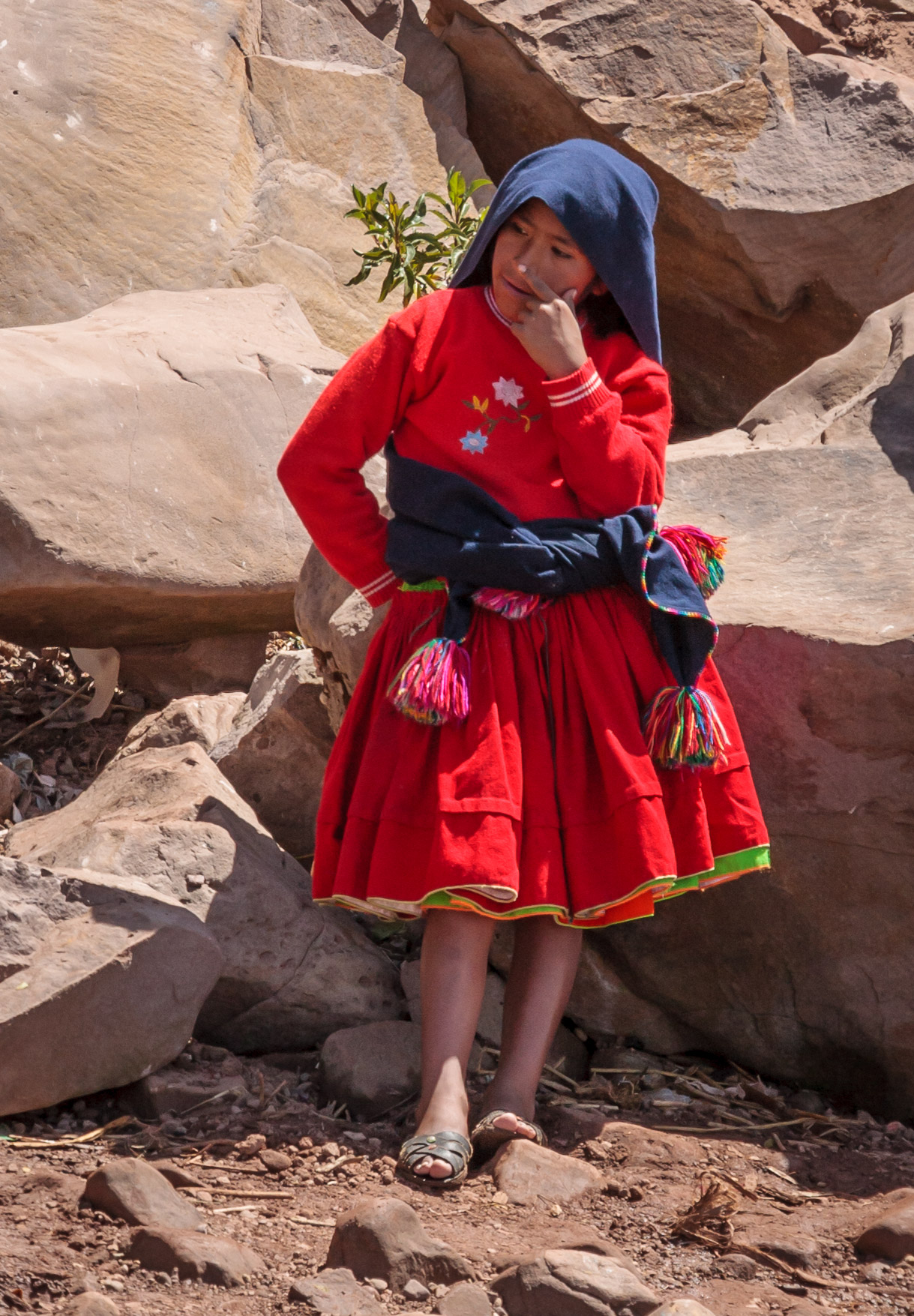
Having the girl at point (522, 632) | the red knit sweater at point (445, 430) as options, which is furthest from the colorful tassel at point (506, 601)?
the red knit sweater at point (445, 430)

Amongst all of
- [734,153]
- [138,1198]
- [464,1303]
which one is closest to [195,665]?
[138,1198]

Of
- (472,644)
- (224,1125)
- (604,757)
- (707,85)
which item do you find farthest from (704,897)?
(707,85)

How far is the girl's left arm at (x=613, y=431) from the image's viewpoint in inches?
92.7

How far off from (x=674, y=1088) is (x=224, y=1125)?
37.6 inches

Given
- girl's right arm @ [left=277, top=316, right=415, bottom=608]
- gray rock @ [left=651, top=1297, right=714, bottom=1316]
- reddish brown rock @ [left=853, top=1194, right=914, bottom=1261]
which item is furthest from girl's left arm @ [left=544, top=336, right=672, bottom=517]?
gray rock @ [left=651, top=1297, right=714, bottom=1316]

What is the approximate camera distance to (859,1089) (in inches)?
108

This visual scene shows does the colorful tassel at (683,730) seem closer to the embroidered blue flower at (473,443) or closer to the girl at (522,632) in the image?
the girl at (522,632)

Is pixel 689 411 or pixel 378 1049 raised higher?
pixel 689 411

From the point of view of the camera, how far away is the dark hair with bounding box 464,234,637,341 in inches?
101

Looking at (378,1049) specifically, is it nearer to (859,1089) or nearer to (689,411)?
(859,1089)

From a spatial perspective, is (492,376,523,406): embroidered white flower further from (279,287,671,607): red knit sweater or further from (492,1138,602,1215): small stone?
(492,1138,602,1215): small stone

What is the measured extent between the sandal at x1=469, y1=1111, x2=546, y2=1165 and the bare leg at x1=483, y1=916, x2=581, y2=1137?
0.04 m

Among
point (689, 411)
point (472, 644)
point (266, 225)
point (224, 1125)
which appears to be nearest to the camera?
point (224, 1125)

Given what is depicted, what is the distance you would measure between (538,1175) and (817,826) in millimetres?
940
